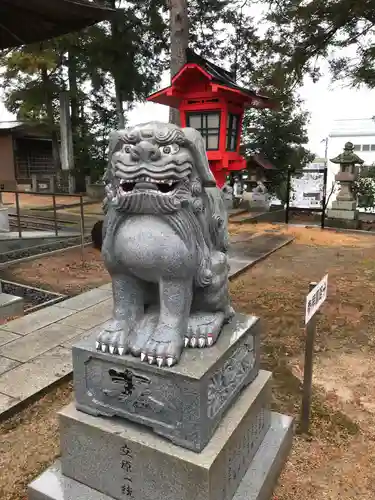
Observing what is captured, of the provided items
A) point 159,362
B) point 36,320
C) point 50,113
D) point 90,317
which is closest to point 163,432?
point 159,362

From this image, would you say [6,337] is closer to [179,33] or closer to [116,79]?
[179,33]

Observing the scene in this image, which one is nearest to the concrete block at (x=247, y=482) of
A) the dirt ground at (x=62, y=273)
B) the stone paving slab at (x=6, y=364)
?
the stone paving slab at (x=6, y=364)

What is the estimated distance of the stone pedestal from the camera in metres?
1.70

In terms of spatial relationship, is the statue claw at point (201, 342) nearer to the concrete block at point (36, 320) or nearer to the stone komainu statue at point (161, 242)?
the stone komainu statue at point (161, 242)

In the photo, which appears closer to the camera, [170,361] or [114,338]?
[170,361]

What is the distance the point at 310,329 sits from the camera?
245 centimetres

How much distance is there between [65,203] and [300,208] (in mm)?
9105

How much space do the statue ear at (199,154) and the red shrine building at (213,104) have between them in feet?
16.5

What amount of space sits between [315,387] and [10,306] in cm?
322

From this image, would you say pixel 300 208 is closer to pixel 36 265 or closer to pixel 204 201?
pixel 36 265

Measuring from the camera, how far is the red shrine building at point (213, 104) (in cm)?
668

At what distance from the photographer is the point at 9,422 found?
8.64 feet

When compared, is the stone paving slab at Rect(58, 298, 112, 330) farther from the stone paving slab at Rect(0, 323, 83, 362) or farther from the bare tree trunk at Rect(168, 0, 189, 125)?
the bare tree trunk at Rect(168, 0, 189, 125)

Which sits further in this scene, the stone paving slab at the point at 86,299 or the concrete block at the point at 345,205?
the concrete block at the point at 345,205
